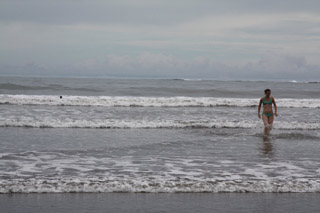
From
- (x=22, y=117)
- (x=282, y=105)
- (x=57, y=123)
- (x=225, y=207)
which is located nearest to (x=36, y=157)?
(x=225, y=207)

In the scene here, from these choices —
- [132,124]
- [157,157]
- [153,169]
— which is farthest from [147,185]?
[132,124]

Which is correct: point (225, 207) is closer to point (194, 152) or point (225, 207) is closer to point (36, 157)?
point (194, 152)

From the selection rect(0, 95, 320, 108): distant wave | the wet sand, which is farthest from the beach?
rect(0, 95, 320, 108): distant wave

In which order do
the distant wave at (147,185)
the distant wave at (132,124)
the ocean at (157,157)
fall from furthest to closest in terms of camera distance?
the distant wave at (132,124), the ocean at (157,157), the distant wave at (147,185)

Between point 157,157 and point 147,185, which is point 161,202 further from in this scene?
point 157,157

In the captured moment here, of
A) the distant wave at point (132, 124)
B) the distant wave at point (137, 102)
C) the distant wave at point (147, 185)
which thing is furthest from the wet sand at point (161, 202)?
the distant wave at point (137, 102)

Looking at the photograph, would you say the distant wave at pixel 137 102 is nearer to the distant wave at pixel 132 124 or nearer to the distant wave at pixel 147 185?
the distant wave at pixel 132 124

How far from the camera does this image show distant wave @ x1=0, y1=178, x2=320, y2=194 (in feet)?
19.8

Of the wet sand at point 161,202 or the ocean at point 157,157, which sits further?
the ocean at point 157,157

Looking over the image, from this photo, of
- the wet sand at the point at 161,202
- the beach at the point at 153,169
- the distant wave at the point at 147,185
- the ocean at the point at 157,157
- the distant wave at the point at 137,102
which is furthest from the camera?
the distant wave at the point at 137,102

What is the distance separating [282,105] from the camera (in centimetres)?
2562

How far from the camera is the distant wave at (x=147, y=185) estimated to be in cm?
604

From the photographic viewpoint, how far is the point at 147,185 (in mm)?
6285

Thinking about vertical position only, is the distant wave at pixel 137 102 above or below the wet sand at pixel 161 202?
above
